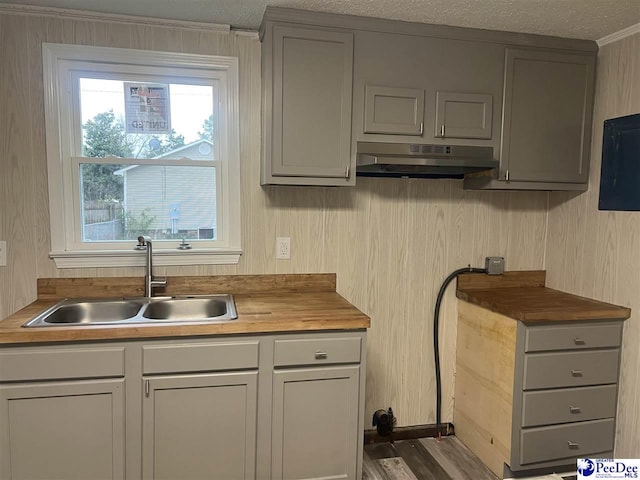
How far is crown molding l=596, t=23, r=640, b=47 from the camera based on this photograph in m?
2.32

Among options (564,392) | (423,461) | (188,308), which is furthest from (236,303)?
(564,392)

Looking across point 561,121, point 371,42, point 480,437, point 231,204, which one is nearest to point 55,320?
point 231,204

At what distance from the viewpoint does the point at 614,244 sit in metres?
2.45

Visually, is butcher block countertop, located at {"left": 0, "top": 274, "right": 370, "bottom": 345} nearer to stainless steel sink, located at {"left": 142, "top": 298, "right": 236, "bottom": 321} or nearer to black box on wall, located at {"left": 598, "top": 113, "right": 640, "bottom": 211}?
stainless steel sink, located at {"left": 142, "top": 298, "right": 236, "bottom": 321}

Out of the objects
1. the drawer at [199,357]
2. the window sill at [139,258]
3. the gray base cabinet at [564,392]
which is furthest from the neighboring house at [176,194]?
the gray base cabinet at [564,392]

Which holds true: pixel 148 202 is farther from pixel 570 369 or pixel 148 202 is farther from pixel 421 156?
pixel 570 369

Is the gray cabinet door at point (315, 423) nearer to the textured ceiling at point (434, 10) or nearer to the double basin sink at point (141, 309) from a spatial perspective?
the double basin sink at point (141, 309)

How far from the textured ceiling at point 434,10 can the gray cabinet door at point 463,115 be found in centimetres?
37

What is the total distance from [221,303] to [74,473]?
37.2 inches

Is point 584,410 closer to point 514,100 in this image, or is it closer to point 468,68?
point 514,100

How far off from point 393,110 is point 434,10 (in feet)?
1.62

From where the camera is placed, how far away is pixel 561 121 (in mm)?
2525

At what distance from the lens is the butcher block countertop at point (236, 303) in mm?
1836

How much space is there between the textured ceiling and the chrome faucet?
112cm
